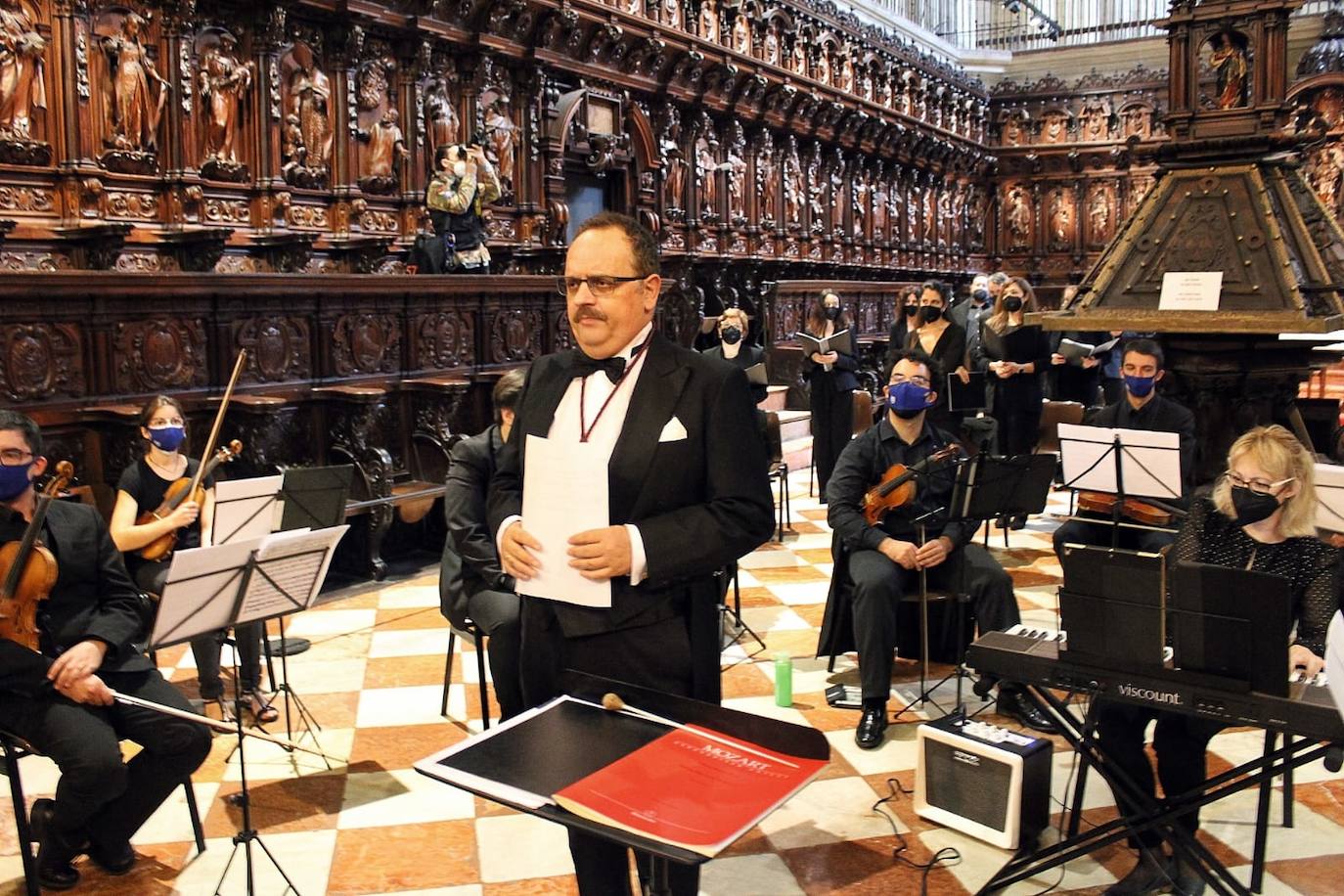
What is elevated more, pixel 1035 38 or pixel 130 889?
pixel 1035 38

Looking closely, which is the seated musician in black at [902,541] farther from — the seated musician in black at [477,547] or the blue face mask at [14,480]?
the blue face mask at [14,480]

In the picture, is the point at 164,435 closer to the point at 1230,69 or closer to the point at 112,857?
the point at 112,857

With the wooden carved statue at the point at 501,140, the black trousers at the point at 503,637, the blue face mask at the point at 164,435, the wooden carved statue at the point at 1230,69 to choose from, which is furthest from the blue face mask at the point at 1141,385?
the wooden carved statue at the point at 501,140

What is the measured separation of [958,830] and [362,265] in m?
6.47

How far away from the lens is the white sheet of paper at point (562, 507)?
2.08m

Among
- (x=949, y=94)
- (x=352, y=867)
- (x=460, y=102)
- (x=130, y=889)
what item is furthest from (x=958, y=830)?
(x=949, y=94)

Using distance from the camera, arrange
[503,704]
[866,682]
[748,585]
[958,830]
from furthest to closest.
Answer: [748,585]
[866,682]
[503,704]
[958,830]

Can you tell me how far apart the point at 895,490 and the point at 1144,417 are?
1298 millimetres

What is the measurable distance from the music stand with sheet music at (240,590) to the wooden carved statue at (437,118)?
6.42m

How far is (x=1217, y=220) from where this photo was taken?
14.9 feet

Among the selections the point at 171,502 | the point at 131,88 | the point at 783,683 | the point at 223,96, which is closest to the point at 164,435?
the point at 171,502

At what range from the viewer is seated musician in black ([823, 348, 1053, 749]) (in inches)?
179

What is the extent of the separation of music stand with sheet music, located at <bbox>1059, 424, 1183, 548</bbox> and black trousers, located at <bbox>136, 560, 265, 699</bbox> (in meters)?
3.39

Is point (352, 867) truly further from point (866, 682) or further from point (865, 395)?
point (865, 395)
